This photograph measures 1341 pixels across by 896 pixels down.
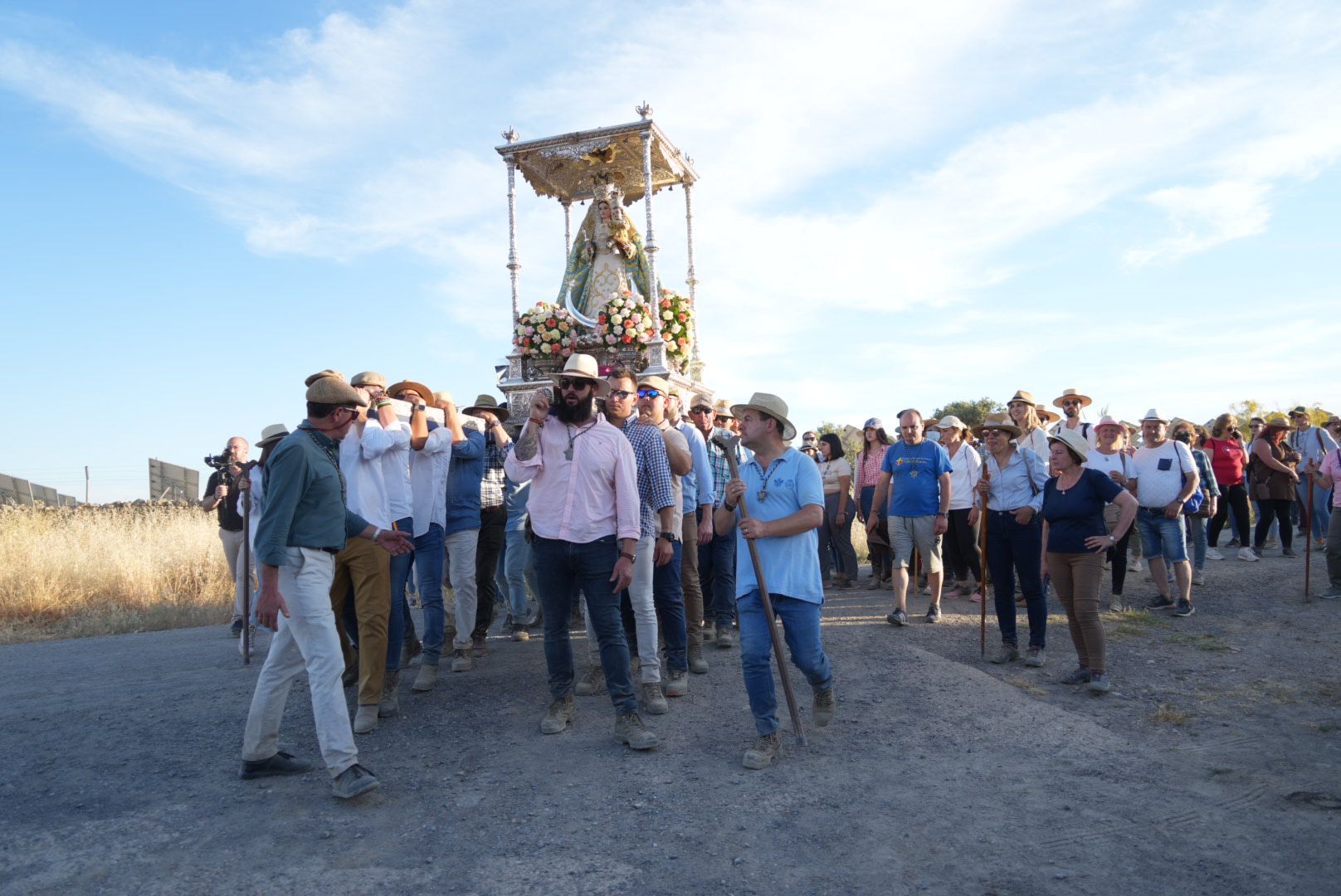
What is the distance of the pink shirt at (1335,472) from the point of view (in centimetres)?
890

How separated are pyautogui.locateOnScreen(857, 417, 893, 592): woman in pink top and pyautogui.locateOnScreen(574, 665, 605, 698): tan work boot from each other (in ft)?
16.2

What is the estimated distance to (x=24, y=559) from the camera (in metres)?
11.9

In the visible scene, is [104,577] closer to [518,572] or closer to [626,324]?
[518,572]

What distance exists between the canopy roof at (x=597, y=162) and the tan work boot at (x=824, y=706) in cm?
1009

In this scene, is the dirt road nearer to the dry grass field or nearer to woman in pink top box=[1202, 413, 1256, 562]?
the dry grass field

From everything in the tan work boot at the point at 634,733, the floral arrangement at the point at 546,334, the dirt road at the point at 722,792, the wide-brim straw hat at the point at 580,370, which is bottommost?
the dirt road at the point at 722,792

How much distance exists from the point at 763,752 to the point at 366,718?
2434mm

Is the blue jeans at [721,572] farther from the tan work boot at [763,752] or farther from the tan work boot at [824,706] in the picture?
the tan work boot at [763,752]

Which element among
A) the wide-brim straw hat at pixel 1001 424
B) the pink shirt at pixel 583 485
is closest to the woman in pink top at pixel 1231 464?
the wide-brim straw hat at pixel 1001 424

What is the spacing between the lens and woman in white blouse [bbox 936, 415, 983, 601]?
367 inches

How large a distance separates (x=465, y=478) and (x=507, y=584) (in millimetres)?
2070

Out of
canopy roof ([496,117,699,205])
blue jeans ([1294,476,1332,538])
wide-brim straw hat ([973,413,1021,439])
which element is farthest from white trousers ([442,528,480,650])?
blue jeans ([1294,476,1332,538])

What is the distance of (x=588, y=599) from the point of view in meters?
4.99

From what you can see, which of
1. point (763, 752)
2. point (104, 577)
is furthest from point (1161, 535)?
point (104, 577)
